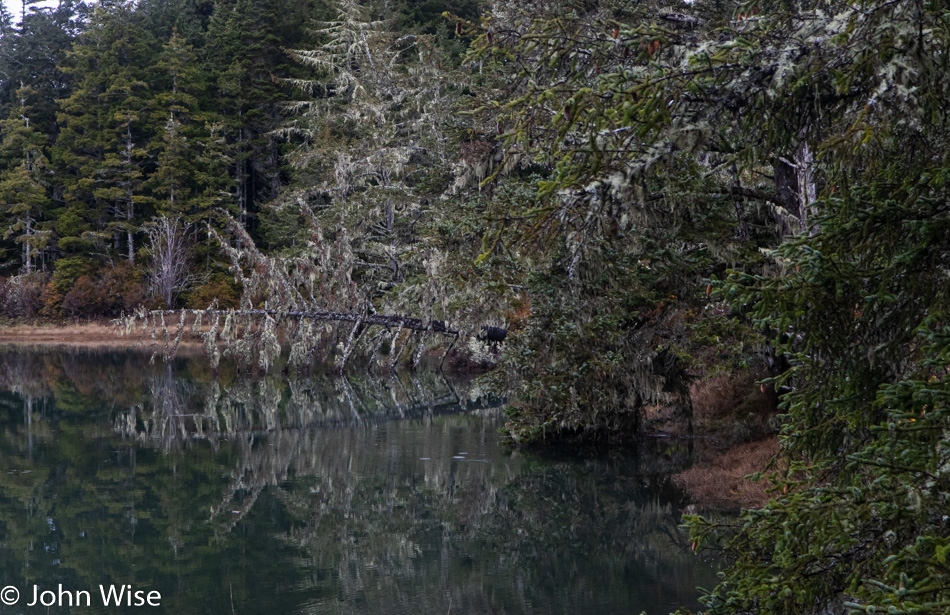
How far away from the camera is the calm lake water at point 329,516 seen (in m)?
8.23

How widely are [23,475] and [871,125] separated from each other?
1330 centimetres

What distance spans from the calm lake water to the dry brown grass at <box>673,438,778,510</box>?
1.11ft

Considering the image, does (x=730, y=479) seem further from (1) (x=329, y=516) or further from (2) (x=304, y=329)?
(2) (x=304, y=329)

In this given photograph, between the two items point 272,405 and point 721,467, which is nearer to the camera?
point 721,467

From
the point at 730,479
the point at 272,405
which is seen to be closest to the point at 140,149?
the point at 272,405

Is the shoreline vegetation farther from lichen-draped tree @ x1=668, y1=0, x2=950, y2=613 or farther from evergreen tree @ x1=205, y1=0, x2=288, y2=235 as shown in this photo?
evergreen tree @ x1=205, y1=0, x2=288, y2=235

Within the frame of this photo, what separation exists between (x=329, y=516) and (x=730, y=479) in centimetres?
528

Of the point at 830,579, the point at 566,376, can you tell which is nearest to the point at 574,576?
the point at 566,376

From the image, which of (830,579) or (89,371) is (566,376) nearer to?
(830,579)

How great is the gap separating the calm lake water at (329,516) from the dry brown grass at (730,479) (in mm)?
338

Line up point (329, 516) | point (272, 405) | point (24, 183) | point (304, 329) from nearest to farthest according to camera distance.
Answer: point (329, 516) → point (272, 405) → point (304, 329) → point (24, 183)

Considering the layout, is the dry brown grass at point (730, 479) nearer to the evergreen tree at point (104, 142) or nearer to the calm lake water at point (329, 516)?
the calm lake water at point (329, 516)

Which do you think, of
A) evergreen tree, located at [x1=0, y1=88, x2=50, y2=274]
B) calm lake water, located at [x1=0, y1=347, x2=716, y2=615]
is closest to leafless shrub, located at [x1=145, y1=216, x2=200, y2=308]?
evergreen tree, located at [x1=0, y1=88, x2=50, y2=274]

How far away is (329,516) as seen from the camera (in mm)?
11016
